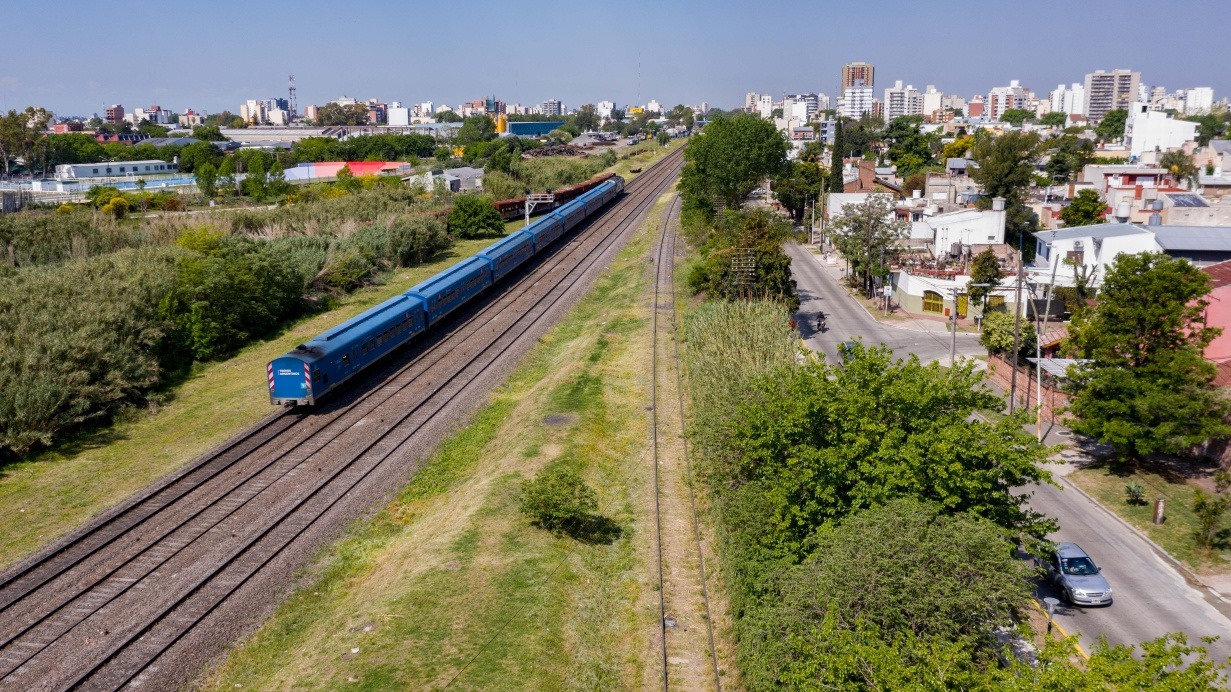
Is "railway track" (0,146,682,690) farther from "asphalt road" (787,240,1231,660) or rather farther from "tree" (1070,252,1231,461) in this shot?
"tree" (1070,252,1231,461)

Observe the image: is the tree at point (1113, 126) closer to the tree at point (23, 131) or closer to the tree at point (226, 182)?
the tree at point (226, 182)

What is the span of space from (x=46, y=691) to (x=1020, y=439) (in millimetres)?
21590

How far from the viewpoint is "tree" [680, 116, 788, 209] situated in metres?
70.8

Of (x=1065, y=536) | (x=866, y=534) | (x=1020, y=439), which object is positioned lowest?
(x=1065, y=536)

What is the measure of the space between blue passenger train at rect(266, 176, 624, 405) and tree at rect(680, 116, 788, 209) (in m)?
17.3

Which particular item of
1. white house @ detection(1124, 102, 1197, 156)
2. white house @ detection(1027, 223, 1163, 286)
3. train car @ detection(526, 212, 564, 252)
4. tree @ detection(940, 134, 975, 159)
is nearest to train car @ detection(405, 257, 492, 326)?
train car @ detection(526, 212, 564, 252)

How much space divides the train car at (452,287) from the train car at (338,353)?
170 centimetres

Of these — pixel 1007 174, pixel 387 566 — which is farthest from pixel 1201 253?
pixel 387 566

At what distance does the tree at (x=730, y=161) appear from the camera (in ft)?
232

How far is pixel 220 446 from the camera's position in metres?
30.5

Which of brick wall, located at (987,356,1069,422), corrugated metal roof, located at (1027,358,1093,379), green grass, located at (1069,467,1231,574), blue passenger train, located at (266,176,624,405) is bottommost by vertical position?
green grass, located at (1069,467,1231,574)

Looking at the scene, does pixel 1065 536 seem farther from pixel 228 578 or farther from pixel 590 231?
pixel 590 231

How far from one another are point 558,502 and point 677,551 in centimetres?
367

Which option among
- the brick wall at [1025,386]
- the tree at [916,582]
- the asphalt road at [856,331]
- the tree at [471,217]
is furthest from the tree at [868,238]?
the tree at [916,582]
